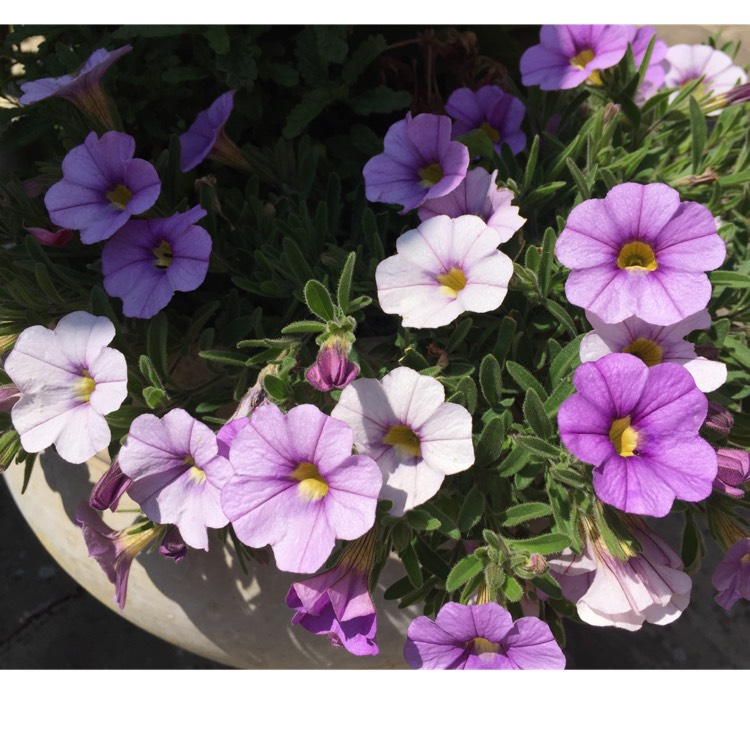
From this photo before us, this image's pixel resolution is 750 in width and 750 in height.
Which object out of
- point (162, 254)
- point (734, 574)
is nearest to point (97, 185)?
point (162, 254)

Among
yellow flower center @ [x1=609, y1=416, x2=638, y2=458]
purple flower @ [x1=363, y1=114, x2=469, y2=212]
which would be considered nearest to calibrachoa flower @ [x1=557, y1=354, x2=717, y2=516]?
yellow flower center @ [x1=609, y1=416, x2=638, y2=458]

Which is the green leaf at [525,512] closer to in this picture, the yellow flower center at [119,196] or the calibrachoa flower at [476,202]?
the calibrachoa flower at [476,202]

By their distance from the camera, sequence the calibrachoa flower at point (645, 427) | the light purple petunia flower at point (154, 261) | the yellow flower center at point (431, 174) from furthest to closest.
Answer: the yellow flower center at point (431, 174), the light purple petunia flower at point (154, 261), the calibrachoa flower at point (645, 427)

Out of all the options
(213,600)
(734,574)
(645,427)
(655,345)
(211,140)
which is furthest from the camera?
(213,600)

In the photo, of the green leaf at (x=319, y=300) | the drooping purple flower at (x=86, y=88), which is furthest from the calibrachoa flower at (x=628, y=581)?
the drooping purple flower at (x=86, y=88)

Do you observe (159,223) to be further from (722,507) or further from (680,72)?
(680,72)

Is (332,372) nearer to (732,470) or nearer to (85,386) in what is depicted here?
(85,386)

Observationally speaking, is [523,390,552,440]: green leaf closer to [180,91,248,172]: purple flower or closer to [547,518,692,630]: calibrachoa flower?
[547,518,692,630]: calibrachoa flower
